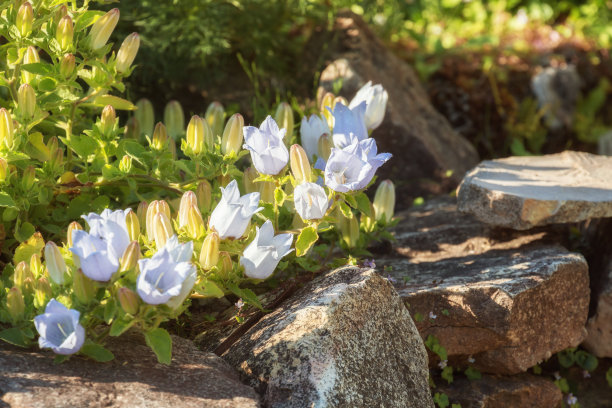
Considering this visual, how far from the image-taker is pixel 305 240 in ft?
7.20

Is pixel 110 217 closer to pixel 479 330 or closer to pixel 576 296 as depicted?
pixel 479 330

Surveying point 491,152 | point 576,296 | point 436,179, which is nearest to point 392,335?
point 576,296

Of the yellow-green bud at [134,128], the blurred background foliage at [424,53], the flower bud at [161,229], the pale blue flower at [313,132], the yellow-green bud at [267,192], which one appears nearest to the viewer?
the flower bud at [161,229]

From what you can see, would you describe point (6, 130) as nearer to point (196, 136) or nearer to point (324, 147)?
point (196, 136)

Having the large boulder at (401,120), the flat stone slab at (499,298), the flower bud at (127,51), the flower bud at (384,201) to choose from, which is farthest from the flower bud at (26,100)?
the large boulder at (401,120)

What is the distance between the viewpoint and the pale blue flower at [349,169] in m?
2.10

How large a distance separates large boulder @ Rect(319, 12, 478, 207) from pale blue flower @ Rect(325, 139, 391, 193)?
1.74 meters

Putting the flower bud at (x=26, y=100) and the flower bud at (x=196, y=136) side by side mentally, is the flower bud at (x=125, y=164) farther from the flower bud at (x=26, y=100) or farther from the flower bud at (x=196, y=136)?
the flower bud at (x=26, y=100)

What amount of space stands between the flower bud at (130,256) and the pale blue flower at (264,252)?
36 cm

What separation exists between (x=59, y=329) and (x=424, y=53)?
426cm

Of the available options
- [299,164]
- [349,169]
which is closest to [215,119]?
[299,164]

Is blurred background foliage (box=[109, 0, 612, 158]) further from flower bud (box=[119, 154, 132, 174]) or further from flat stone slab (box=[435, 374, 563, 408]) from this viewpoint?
flat stone slab (box=[435, 374, 563, 408])

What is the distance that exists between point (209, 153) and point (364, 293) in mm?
678

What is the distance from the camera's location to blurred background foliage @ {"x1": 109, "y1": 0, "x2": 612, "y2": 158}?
388 centimetres
